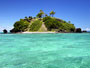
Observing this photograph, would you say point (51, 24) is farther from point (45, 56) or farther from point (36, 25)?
point (45, 56)

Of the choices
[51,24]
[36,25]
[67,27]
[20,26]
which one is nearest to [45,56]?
[51,24]

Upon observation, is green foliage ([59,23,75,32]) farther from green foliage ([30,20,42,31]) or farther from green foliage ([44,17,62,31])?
green foliage ([30,20,42,31])

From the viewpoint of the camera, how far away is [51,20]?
433ft

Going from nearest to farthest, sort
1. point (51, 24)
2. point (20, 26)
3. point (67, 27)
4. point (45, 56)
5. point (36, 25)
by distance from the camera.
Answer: point (45, 56)
point (51, 24)
point (20, 26)
point (36, 25)
point (67, 27)

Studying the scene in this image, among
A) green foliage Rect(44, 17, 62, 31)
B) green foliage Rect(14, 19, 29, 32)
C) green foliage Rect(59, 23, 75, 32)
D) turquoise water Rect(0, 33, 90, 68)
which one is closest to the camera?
turquoise water Rect(0, 33, 90, 68)

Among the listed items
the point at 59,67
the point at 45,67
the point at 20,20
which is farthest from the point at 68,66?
the point at 20,20

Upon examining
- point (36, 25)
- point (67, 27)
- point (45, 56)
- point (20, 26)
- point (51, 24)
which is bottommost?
point (45, 56)

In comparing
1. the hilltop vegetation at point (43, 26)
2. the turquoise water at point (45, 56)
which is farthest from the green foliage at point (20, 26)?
the turquoise water at point (45, 56)

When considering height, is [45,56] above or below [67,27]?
below

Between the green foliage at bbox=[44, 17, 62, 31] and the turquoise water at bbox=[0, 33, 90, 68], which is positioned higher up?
the green foliage at bbox=[44, 17, 62, 31]

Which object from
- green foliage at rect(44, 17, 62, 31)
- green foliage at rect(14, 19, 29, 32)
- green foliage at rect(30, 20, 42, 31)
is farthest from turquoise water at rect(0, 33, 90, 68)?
green foliage at rect(14, 19, 29, 32)

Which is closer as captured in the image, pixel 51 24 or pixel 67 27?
pixel 51 24

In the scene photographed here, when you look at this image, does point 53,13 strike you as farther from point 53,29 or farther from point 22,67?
point 22,67

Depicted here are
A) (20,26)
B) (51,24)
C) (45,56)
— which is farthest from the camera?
(20,26)
